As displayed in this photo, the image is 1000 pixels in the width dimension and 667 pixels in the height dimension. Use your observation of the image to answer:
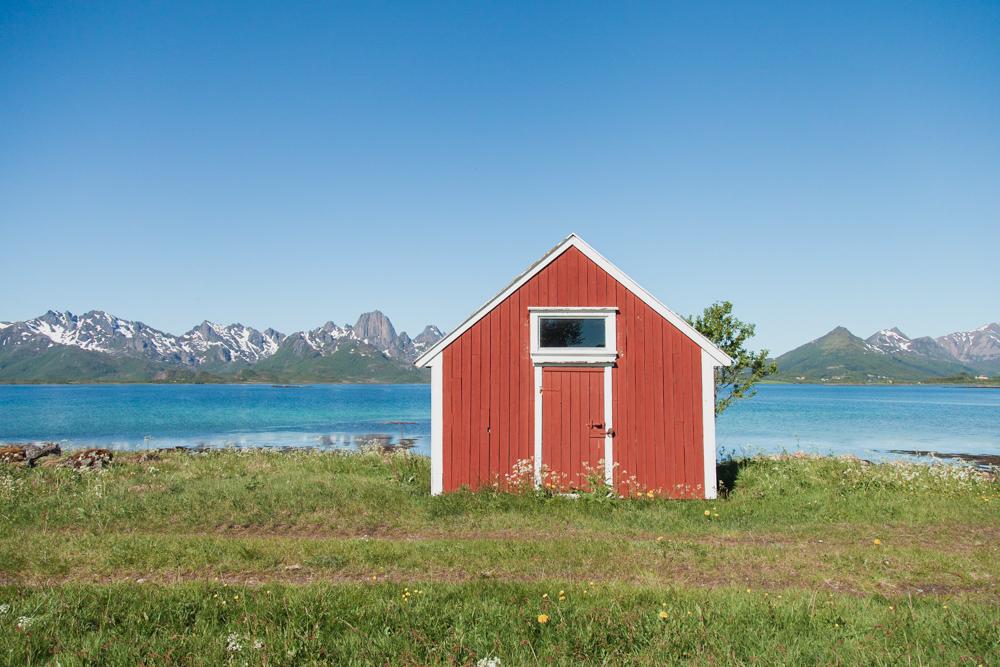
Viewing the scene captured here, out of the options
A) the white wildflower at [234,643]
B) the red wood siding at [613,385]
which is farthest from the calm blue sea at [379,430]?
the white wildflower at [234,643]

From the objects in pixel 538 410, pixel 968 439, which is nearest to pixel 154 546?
pixel 538 410

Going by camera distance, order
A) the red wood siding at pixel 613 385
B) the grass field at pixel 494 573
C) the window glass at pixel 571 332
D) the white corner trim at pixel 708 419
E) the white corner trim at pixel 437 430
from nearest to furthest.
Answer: the grass field at pixel 494 573, the white corner trim at pixel 708 419, the red wood siding at pixel 613 385, the white corner trim at pixel 437 430, the window glass at pixel 571 332

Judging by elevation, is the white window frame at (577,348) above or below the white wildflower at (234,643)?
above

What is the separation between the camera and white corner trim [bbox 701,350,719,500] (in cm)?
1459

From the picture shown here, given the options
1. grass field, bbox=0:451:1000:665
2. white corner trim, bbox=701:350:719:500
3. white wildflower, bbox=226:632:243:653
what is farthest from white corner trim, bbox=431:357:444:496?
white wildflower, bbox=226:632:243:653

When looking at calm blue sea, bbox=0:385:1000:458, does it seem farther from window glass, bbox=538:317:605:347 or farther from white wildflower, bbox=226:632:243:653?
white wildflower, bbox=226:632:243:653

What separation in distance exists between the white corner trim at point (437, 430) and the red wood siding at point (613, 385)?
10 cm

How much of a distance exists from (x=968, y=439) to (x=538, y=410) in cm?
4591

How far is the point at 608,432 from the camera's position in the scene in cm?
1480

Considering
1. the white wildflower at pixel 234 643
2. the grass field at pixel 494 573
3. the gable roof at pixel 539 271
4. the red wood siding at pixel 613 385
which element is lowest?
the grass field at pixel 494 573

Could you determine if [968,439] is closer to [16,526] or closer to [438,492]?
[438,492]

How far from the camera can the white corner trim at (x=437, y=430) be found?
14969mm

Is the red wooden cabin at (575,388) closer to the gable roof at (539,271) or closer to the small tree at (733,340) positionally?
the gable roof at (539,271)

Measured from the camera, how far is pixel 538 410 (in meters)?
15.0
